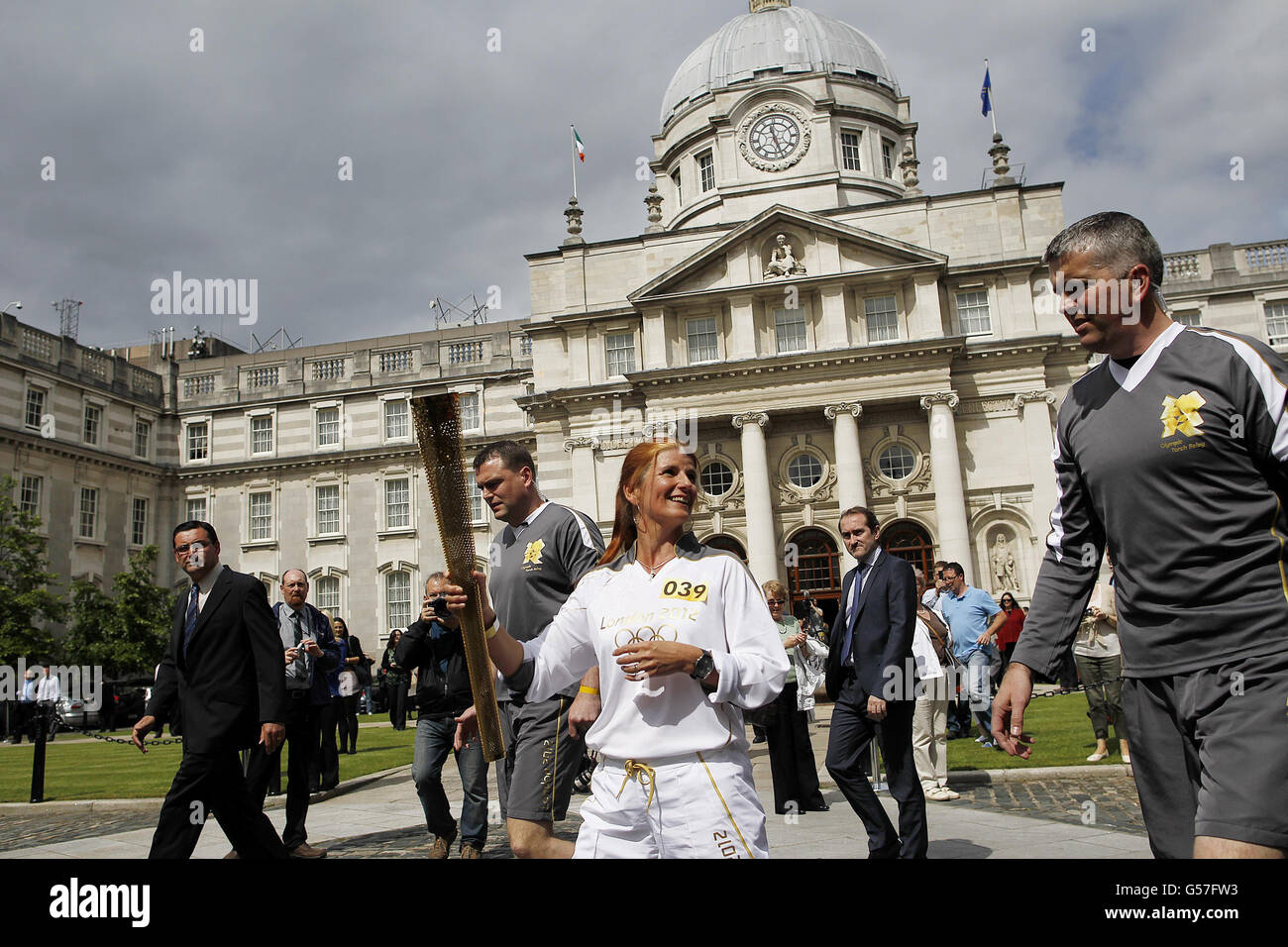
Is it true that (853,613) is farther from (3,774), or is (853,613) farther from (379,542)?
(379,542)

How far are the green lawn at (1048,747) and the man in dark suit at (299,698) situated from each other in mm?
7339

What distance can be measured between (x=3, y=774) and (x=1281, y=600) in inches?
742

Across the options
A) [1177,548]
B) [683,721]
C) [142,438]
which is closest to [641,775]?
[683,721]

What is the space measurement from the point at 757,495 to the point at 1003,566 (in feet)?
29.0

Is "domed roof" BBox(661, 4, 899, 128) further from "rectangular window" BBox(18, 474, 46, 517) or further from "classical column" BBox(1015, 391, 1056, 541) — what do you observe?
"rectangular window" BBox(18, 474, 46, 517)

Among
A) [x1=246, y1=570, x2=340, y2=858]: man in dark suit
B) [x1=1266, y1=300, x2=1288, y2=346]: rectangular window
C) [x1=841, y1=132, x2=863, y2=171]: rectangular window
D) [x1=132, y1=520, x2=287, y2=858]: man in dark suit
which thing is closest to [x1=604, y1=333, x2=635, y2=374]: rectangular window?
[x1=841, y1=132, x2=863, y2=171]: rectangular window

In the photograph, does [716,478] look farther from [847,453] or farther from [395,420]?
[395,420]

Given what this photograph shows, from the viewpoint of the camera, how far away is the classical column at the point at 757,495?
32969 millimetres

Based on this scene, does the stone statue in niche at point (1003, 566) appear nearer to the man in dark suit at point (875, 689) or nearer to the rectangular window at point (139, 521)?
the man in dark suit at point (875, 689)

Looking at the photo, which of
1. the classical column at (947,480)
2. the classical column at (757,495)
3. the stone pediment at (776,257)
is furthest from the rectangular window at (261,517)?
the classical column at (947,480)

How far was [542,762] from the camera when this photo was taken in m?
4.94

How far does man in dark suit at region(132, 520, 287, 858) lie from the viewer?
5.64 metres

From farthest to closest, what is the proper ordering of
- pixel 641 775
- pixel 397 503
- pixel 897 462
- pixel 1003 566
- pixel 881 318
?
pixel 397 503, pixel 881 318, pixel 897 462, pixel 1003 566, pixel 641 775
